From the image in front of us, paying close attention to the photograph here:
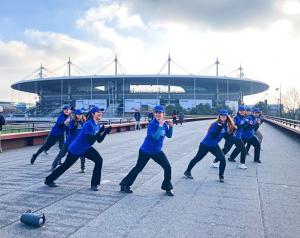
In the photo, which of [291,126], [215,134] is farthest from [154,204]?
[291,126]

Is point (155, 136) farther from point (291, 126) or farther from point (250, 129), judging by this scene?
point (291, 126)

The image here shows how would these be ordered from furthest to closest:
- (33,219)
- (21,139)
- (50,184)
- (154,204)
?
(21,139) → (50,184) → (154,204) → (33,219)

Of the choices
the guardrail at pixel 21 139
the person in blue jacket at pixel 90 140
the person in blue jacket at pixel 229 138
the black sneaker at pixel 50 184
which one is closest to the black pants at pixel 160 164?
the person in blue jacket at pixel 90 140

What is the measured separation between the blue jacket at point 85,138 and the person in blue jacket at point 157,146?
38.2 inches

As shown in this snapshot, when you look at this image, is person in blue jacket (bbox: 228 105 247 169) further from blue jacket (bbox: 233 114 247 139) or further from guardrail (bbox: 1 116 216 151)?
guardrail (bbox: 1 116 216 151)

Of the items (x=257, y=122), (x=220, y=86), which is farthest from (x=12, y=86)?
(x=257, y=122)

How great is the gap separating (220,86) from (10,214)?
11347 centimetres

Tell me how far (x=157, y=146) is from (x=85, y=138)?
1362mm

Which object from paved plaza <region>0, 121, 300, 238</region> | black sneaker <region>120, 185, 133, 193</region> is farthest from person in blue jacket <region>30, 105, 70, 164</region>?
black sneaker <region>120, 185, 133, 193</region>

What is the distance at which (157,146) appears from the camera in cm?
678

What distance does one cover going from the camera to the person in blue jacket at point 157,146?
662 centimetres

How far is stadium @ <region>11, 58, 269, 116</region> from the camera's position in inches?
4055

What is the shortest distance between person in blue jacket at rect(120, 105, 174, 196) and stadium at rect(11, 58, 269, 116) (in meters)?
89.9

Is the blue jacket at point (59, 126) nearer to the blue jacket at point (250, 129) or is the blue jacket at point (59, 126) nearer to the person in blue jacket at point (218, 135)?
the person in blue jacket at point (218, 135)
